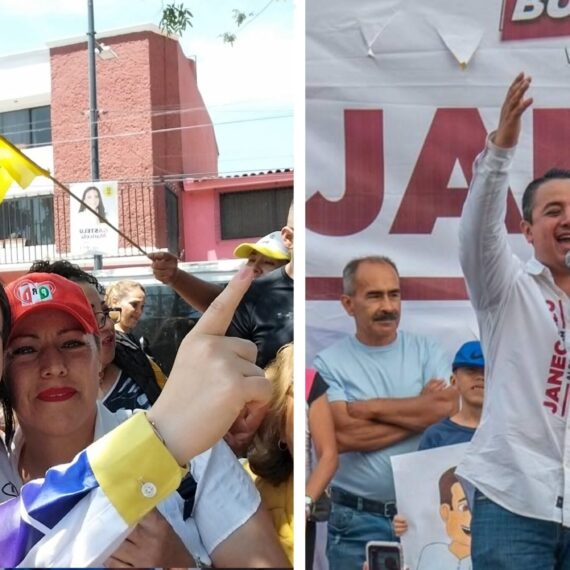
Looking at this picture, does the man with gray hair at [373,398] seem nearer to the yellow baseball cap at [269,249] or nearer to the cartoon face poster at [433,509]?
the cartoon face poster at [433,509]

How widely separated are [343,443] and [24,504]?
1.93 ft

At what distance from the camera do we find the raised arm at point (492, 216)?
1354mm

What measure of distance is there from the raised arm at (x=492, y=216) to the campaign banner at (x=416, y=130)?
0.02 meters

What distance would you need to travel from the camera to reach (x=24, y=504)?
43.6 inches

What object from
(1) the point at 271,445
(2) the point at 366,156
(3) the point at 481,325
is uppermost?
(2) the point at 366,156

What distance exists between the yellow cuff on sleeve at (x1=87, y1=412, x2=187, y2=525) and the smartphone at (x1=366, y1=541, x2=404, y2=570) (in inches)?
20.5

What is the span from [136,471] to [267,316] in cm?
125

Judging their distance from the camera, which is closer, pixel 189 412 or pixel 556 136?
pixel 189 412

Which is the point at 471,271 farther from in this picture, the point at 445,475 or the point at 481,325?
the point at 445,475

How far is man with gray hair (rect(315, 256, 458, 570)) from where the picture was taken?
137 cm

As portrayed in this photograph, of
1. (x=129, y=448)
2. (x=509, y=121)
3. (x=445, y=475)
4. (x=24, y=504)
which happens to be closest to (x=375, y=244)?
(x=509, y=121)

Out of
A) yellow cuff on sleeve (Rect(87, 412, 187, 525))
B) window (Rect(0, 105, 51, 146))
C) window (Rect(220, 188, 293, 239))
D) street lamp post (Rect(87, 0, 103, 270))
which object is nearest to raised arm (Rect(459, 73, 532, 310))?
yellow cuff on sleeve (Rect(87, 412, 187, 525))

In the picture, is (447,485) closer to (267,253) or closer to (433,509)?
(433,509)

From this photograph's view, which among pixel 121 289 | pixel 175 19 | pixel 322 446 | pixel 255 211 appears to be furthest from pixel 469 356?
pixel 255 211
